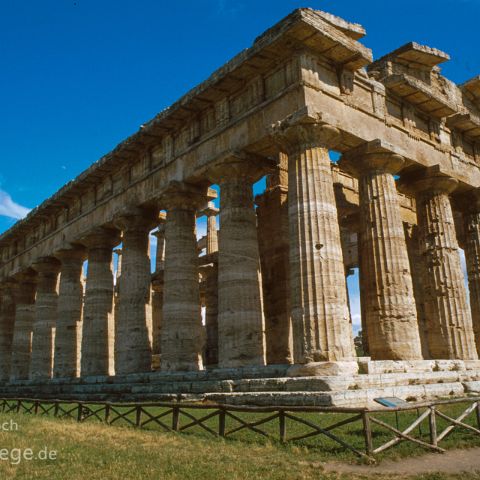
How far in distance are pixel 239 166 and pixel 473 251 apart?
10665 mm

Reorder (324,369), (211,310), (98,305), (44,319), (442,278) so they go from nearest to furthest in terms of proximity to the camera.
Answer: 1. (324,369)
2. (442,278)
3. (98,305)
4. (211,310)
5. (44,319)

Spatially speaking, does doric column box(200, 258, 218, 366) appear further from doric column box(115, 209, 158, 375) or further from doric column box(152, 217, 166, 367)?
doric column box(115, 209, 158, 375)

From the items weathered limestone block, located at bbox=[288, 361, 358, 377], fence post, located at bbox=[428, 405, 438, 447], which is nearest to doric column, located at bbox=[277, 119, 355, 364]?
weathered limestone block, located at bbox=[288, 361, 358, 377]

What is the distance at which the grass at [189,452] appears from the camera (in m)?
7.31

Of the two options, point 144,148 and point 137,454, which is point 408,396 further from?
point 144,148

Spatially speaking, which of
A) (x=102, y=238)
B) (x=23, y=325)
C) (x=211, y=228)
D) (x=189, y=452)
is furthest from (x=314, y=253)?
(x=23, y=325)

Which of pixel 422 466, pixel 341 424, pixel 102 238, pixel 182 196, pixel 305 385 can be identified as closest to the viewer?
pixel 422 466

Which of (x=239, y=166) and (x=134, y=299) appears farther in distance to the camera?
(x=134, y=299)

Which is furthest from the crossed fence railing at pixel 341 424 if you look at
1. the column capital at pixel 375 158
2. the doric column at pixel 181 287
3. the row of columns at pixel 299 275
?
the column capital at pixel 375 158

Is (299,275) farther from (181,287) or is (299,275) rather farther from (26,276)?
(26,276)

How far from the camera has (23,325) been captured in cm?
3106

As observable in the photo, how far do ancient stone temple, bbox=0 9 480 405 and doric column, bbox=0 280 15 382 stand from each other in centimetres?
757

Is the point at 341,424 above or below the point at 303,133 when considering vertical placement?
below

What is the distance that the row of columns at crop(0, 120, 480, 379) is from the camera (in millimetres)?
14188
